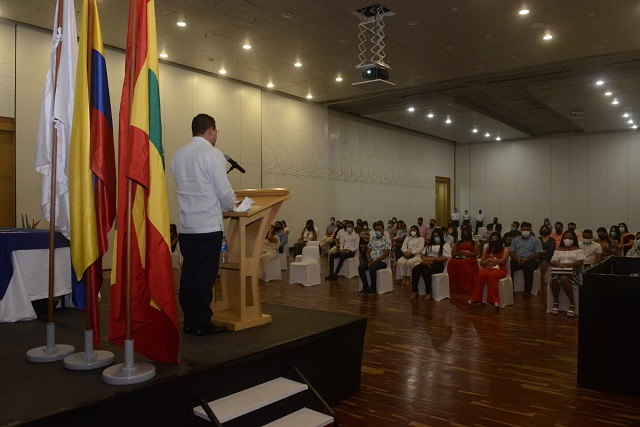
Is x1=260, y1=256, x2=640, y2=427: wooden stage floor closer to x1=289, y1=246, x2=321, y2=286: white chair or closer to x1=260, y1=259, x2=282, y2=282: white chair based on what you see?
x1=289, y1=246, x2=321, y2=286: white chair

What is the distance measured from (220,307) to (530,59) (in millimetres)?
9851

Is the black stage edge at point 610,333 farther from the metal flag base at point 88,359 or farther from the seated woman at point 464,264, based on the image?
the seated woman at point 464,264

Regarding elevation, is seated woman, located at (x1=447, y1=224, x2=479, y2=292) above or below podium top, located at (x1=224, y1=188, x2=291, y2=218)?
below

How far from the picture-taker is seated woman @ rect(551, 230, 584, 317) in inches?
260

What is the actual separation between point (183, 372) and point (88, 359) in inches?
21.3

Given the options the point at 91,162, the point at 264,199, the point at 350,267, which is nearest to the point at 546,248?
the point at 350,267

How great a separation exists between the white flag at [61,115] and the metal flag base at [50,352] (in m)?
0.60

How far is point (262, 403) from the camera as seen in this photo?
8.91ft

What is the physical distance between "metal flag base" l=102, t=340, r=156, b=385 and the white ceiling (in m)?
6.83

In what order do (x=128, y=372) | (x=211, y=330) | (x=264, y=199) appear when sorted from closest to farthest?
1. (x=128, y=372)
2. (x=211, y=330)
3. (x=264, y=199)

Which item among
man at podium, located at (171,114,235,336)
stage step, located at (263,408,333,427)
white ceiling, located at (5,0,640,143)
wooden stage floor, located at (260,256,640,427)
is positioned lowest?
wooden stage floor, located at (260,256,640,427)

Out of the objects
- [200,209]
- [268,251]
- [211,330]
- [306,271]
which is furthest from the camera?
[268,251]

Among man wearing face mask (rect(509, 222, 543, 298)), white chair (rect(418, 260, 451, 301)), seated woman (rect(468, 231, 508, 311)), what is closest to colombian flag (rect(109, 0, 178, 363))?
seated woman (rect(468, 231, 508, 311))

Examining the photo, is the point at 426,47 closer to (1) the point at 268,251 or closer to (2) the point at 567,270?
(1) the point at 268,251
